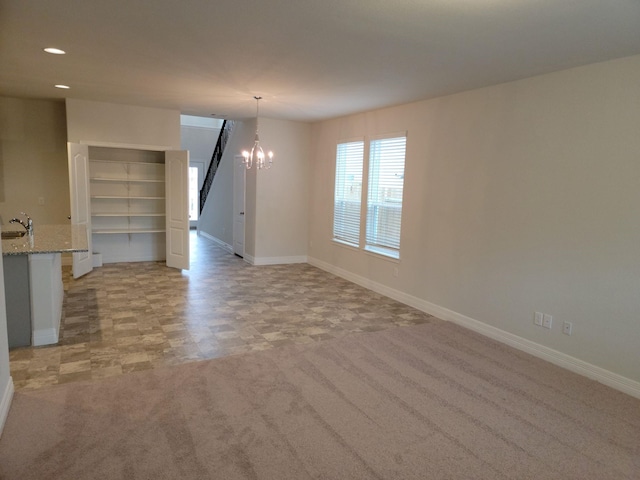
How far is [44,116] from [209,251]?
383 cm

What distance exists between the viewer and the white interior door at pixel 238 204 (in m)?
8.30

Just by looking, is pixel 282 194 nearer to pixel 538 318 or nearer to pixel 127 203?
pixel 127 203

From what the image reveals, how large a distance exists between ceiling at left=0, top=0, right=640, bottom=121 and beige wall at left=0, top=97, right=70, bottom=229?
65.3 inches

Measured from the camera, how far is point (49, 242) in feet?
13.2

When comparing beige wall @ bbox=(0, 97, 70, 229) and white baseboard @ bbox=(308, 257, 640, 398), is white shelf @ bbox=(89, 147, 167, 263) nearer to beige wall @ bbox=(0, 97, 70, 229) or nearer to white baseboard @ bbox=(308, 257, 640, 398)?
beige wall @ bbox=(0, 97, 70, 229)

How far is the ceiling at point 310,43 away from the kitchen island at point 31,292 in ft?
5.79

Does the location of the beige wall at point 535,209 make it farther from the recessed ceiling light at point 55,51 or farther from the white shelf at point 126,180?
the white shelf at point 126,180

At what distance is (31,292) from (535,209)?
469cm

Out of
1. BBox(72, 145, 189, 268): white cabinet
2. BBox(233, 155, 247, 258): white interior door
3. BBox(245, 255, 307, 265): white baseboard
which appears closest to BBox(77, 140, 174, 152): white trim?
BBox(72, 145, 189, 268): white cabinet

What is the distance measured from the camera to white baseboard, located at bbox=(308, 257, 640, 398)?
332cm

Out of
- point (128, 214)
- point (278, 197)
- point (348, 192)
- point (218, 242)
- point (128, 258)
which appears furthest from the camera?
point (218, 242)

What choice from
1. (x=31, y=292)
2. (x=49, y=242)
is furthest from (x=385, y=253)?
(x=31, y=292)

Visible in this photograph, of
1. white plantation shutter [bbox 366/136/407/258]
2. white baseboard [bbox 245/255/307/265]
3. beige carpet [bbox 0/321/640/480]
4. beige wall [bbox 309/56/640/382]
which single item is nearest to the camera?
beige carpet [bbox 0/321/640/480]

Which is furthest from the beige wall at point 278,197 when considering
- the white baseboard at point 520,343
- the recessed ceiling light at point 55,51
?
the recessed ceiling light at point 55,51
